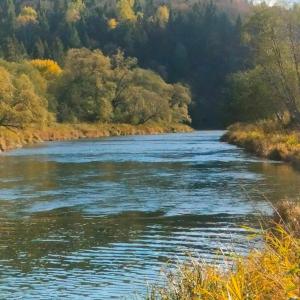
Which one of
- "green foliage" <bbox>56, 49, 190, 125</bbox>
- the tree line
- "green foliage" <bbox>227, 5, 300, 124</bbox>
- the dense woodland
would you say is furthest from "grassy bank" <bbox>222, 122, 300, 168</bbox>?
"green foliage" <bbox>56, 49, 190, 125</bbox>

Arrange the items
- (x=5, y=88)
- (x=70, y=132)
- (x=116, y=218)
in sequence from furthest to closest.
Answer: (x=70, y=132)
(x=5, y=88)
(x=116, y=218)

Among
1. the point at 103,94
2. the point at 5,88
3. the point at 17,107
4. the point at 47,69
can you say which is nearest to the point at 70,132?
the point at 103,94

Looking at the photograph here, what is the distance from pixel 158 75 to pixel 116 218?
11913 cm

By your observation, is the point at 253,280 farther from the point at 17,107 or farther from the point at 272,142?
the point at 17,107

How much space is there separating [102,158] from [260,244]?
3232 cm

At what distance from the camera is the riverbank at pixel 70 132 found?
6444 centimetres

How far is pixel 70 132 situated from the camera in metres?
87.1

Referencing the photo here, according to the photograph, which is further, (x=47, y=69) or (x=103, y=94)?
(x=47, y=69)

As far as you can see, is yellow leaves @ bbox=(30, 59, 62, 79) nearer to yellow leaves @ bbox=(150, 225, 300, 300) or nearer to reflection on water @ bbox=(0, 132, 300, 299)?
reflection on water @ bbox=(0, 132, 300, 299)

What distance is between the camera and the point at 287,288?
6.38 meters

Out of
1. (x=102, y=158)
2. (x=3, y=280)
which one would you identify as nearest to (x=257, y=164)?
(x=102, y=158)

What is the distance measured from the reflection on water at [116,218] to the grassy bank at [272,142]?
1923mm

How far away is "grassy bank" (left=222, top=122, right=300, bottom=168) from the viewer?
41438 mm

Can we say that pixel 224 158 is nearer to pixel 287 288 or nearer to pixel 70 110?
pixel 287 288
